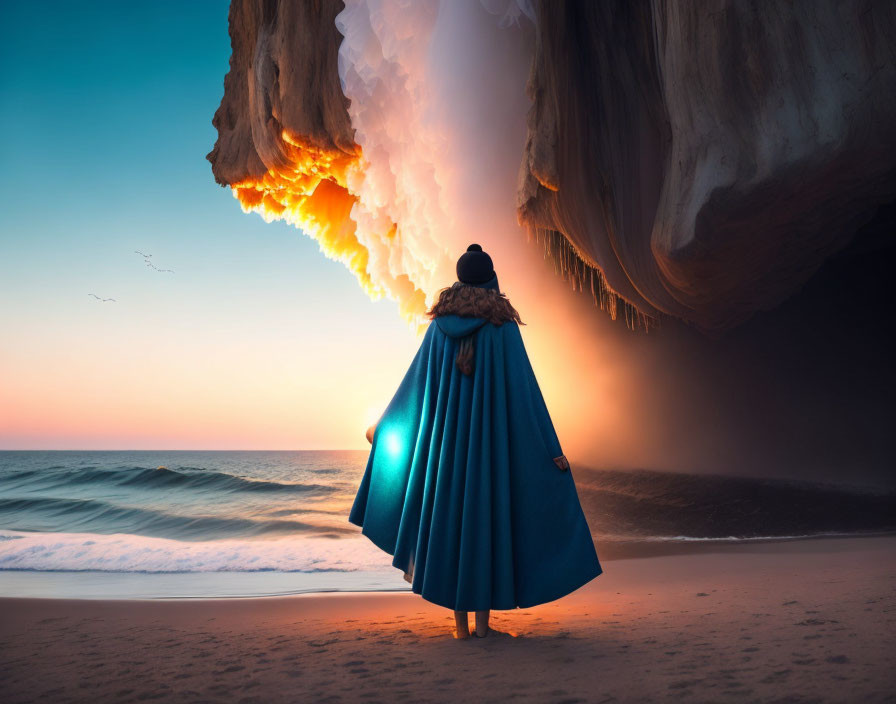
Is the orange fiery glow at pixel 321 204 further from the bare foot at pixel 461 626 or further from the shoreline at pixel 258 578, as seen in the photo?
the bare foot at pixel 461 626

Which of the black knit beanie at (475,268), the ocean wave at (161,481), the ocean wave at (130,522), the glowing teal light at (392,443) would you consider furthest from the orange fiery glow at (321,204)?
the ocean wave at (161,481)

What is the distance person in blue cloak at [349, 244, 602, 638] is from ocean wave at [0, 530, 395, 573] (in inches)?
131

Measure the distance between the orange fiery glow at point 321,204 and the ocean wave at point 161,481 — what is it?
949cm

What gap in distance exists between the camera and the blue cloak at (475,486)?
8.31 feet

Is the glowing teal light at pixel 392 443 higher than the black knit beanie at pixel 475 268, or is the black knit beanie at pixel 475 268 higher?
the black knit beanie at pixel 475 268

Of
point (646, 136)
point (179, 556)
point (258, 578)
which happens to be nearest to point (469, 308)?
point (646, 136)

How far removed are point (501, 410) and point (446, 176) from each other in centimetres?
458

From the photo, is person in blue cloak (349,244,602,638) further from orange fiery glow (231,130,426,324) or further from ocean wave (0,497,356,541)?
ocean wave (0,497,356,541)

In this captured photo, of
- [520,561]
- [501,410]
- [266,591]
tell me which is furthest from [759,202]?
[266,591]

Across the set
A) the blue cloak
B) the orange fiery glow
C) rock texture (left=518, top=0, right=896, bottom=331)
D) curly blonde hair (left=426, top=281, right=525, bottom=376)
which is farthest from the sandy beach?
the orange fiery glow

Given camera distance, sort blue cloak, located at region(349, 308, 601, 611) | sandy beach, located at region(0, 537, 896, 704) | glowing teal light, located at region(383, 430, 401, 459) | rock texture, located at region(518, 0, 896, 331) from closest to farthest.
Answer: sandy beach, located at region(0, 537, 896, 704), blue cloak, located at region(349, 308, 601, 611), glowing teal light, located at region(383, 430, 401, 459), rock texture, located at region(518, 0, 896, 331)

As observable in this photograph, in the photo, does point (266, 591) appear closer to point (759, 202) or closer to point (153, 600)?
point (153, 600)

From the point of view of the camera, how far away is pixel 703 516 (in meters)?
7.39

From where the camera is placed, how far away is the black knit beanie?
2898 millimetres
